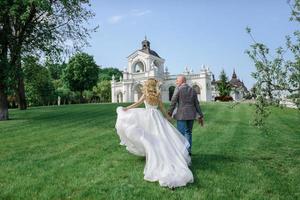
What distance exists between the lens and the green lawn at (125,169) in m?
7.41

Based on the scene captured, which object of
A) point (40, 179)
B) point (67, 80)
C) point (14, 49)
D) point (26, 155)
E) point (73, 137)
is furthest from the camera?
point (67, 80)

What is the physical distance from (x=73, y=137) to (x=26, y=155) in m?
4.19

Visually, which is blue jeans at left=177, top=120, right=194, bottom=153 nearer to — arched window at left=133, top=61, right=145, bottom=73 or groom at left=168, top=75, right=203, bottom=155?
groom at left=168, top=75, right=203, bottom=155

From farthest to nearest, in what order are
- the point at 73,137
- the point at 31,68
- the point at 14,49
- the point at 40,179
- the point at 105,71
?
the point at 105,71, the point at 31,68, the point at 14,49, the point at 73,137, the point at 40,179

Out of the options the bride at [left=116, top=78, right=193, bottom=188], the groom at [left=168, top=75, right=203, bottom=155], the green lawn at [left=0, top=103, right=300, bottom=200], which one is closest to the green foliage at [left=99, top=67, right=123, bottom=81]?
the green lawn at [left=0, top=103, right=300, bottom=200]

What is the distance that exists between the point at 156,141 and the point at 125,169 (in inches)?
39.9

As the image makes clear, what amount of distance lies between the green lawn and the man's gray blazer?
125 centimetres

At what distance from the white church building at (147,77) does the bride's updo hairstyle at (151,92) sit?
227 ft

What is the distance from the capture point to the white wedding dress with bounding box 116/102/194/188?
807 cm

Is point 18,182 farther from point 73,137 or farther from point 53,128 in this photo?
point 53,128

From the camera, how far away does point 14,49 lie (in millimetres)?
24125

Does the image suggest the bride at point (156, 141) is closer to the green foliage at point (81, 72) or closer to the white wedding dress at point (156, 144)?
the white wedding dress at point (156, 144)

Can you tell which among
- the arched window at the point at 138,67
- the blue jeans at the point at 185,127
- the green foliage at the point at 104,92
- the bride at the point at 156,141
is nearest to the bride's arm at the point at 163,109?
the bride at the point at 156,141

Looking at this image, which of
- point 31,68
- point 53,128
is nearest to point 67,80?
point 31,68
